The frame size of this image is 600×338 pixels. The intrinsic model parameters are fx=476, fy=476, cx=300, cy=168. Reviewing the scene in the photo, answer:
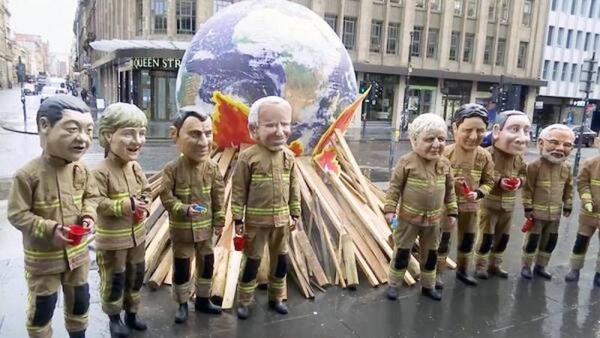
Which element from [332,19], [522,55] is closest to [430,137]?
[332,19]

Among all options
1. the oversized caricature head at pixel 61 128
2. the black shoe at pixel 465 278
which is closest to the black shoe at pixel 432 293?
the black shoe at pixel 465 278

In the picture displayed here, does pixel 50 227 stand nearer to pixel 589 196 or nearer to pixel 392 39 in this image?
pixel 589 196

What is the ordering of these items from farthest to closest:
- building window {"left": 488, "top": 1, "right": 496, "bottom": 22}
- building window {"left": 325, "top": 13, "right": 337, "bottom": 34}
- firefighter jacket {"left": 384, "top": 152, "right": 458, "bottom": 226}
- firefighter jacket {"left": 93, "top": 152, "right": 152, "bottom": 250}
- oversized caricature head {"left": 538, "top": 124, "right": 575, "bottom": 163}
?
building window {"left": 488, "top": 1, "right": 496, "bottom": 22} → building window {"left": 325, "top": 13, "right": 337, "bottom": 34} → oversized caricature head {"left": 538, "top": 124, "right": 575, "bottom": 163} → firefighter jacket {"left": 384, "top": 152, "right": 458, "bottom": 226} → firefighter jacket {"left": 93, "top": 152, "right": 152, "bottom": 250}

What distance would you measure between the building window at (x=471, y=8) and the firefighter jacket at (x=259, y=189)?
1224 inches

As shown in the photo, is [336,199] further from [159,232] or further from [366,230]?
[159,232]

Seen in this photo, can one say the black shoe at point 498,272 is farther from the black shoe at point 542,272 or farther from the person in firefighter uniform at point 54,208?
the person in firefighter uniform at point 54,208

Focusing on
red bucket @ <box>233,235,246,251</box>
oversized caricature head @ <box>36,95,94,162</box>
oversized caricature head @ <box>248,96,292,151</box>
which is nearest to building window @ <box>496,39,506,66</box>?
oversized caricature head @ <box>248,96,292,151</box>

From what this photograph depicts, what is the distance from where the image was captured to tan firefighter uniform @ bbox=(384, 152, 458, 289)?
439 centimetres

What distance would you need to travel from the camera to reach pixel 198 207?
146 inches

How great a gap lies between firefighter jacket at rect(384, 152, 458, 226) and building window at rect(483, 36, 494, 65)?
3085cm

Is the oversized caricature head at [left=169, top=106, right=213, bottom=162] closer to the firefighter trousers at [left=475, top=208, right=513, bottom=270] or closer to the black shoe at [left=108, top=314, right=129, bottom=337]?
the black shoe at [left=108, top=314, right=129, bottom=337]

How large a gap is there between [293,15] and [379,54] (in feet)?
80.8

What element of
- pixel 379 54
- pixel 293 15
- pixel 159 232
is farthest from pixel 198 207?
pixel 379 54

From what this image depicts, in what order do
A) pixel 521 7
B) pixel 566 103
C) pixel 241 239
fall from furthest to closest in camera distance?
pixel 566 103, pixel 521 7, pixel 241 239
